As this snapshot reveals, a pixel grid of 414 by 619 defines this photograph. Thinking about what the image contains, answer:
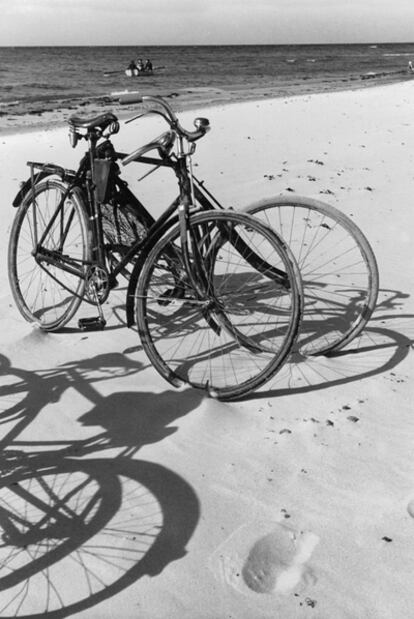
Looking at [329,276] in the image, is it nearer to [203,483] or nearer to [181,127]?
[181,127]

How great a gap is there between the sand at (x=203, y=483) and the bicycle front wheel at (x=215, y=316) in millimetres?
191

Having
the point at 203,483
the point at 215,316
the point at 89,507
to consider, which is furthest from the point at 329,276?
the point at 89,507

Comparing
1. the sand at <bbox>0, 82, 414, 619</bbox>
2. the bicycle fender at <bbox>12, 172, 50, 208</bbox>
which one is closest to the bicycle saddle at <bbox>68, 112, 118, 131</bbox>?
the bicycle fender at <bbox>12, 172, 50, 208</bbox>

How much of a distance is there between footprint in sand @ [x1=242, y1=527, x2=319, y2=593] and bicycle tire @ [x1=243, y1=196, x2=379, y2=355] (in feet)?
5.04

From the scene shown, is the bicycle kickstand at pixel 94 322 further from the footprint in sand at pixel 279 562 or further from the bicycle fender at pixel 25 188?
the footprint in sand at pixel 279 562

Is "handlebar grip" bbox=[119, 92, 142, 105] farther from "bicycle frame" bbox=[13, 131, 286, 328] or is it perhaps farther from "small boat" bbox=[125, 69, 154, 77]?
"small boat" bbox=[125, 69, 154, 77]

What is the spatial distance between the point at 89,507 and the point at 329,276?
9.87ft

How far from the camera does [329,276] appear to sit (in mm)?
4973

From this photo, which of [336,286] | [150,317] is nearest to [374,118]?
[336,286]

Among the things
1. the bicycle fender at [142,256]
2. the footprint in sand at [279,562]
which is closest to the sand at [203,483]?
the footprint in sand at [279,562]

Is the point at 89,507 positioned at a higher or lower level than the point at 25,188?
lower

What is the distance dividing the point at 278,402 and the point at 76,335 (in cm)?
150

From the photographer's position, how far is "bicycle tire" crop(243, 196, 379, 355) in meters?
3.41

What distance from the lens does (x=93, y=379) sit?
3.54 meters
